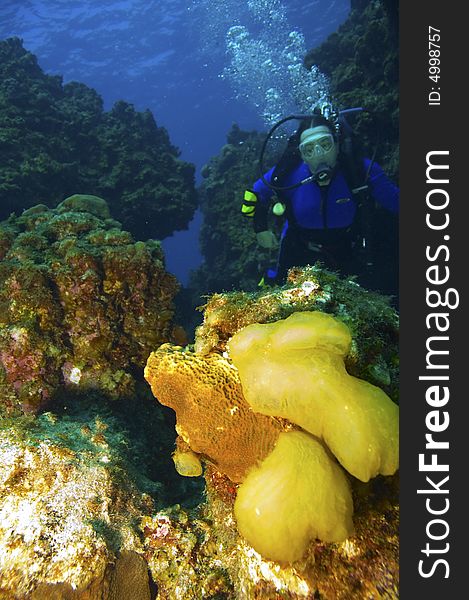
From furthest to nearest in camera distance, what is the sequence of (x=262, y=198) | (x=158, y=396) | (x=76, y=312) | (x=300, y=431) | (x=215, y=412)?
(x=262, y=198) → (x=76, y=312) → (x=158, y=396) → (x=215, y=412) → (x=300, y=431)

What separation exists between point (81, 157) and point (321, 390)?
962 cm

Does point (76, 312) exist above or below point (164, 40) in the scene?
below

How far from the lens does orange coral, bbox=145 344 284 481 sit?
1785 mm

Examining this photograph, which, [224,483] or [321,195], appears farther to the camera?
[321,195]

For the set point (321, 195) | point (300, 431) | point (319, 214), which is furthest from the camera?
point (319, 214)

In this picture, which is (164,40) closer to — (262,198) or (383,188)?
(262,198)

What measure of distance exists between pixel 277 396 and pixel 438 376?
2.27ft

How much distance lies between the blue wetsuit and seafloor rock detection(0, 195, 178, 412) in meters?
2.49

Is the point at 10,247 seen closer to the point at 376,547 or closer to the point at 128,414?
the point at 128,414

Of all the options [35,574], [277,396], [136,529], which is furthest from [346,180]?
[35,574]

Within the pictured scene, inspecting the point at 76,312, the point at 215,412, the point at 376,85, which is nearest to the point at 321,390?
the point at 215,412

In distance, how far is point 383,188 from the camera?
5.37 meters

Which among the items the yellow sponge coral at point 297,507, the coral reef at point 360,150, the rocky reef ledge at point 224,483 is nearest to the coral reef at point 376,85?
the coral reef at point 360,150

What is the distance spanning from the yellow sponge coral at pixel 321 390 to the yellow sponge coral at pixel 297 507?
0.10 metres
